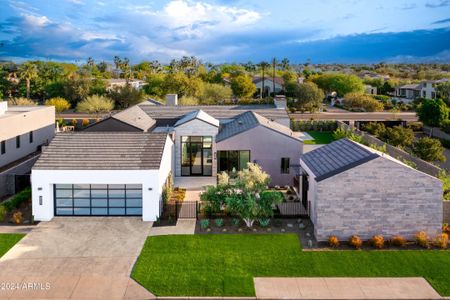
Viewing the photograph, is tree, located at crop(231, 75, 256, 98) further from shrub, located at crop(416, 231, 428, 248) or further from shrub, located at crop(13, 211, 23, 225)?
shrub, located at crop(416, 231, 428, 248)

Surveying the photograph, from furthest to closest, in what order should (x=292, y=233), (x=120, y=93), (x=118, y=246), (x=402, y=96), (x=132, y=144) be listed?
(x=402, y=96), (x=120, y=93), (x=132, y=144), (x=292, y=233), (x=118, y=246)

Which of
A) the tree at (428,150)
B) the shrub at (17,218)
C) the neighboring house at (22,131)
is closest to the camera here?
the shrub at (17,218)

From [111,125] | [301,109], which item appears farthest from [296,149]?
[301,109]

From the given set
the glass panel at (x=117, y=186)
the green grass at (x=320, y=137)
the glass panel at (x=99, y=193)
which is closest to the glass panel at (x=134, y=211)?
the glass panel at (x=117, y=186)

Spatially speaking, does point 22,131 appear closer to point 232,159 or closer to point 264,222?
point 232,159

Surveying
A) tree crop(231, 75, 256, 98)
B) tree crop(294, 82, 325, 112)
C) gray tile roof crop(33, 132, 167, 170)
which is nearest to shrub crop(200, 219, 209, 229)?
gray tile roof crop(33, 132, 167, 170)

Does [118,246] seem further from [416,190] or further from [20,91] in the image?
[20,91]

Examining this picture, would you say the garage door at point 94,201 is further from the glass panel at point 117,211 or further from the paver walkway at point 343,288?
the paver walkway at point 343,288
